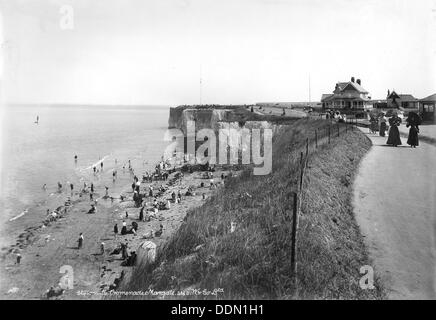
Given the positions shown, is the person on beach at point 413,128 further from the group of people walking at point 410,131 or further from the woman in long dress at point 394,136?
the woman in long dress at point 394,136

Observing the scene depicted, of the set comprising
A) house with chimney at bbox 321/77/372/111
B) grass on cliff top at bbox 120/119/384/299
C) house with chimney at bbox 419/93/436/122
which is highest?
house with chimney at bbox 321/77/372/111

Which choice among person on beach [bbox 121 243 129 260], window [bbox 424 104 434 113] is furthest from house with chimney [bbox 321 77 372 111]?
person on beach [bbox 121 243 129 260]

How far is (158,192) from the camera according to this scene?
39562mm

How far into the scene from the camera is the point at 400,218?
13.4m

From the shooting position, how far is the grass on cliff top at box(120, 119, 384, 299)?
29.6 ft

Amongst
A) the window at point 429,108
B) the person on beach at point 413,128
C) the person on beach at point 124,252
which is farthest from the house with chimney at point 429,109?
the person on beach at point 124,252

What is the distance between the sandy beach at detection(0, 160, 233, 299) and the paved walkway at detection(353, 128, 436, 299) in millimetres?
12503

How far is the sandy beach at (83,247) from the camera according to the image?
20.2 m

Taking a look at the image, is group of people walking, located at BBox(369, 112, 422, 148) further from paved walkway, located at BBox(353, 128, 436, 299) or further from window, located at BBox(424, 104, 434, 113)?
window, located at BBox(424, 104, 434, 113)

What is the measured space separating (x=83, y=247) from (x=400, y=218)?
20.8 metres

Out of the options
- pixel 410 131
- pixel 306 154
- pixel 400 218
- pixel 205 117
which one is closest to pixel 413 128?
pixel 410 131

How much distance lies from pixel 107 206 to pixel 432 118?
1409 inches
